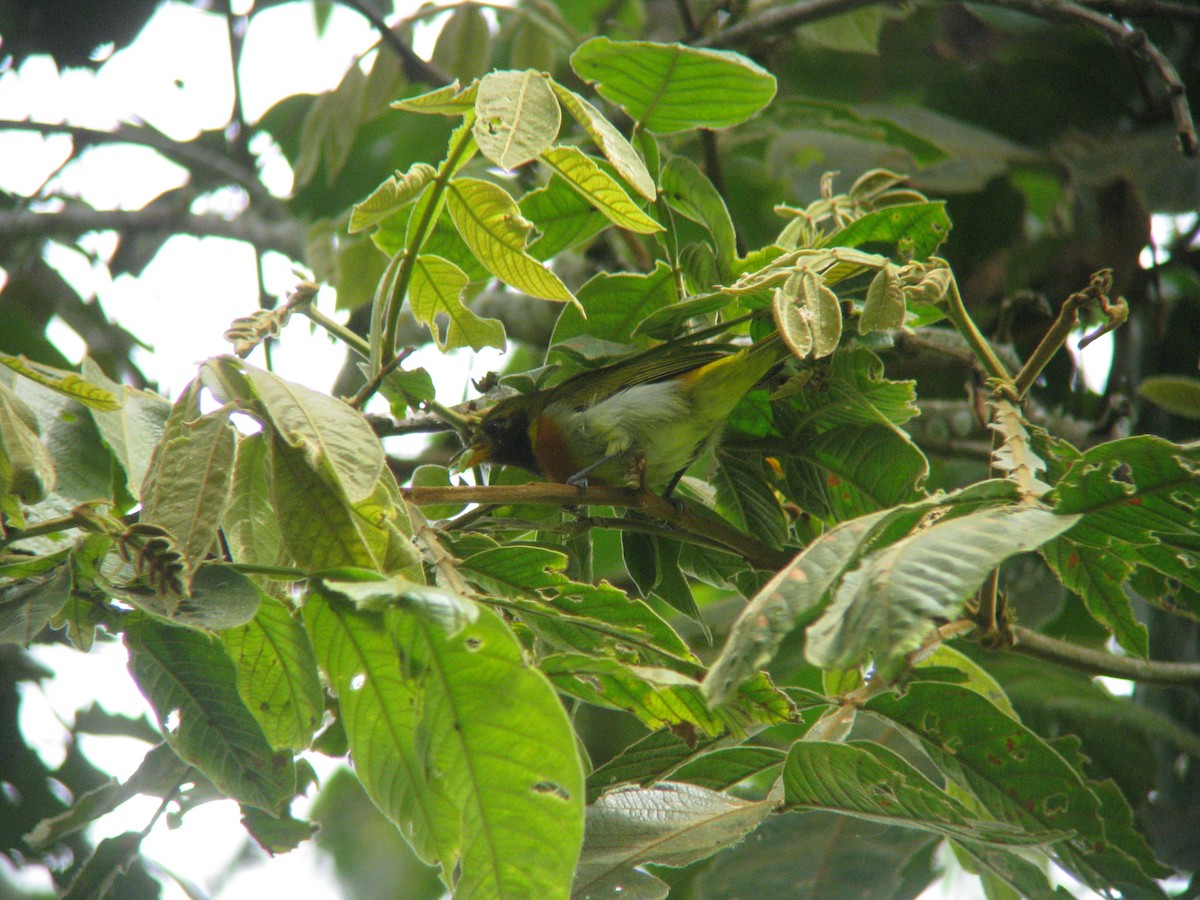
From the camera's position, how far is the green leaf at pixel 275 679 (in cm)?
140

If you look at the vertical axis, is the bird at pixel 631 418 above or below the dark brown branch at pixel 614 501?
below

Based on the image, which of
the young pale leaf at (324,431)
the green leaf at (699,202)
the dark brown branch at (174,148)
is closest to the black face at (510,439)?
the green leaf at (699,202)

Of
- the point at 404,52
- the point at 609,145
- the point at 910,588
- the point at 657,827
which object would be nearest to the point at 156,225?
the point at 404,52

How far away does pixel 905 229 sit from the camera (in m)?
1.76

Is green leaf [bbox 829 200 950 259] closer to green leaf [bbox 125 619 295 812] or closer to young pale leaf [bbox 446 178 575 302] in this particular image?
young pale leaf [bbox 446 178 575 302]

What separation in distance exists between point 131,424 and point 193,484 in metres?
0.40

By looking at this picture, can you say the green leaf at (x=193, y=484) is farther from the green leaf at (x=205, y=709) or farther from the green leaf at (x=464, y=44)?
the green leaf at (x=464, y=44)

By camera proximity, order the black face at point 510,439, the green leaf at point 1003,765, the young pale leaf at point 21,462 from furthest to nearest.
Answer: the black face at point 510,439 < the green leaf at point 1003,765 < the young pale leaf at point 21,462

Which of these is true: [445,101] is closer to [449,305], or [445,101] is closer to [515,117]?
→ [515,117]

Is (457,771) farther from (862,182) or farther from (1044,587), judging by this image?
(1044,587)

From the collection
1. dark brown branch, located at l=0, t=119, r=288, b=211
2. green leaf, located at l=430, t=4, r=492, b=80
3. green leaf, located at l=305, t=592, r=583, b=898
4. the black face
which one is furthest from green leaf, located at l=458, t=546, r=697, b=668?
dark brown branch, located at l=0, t=119, r=288, b=211

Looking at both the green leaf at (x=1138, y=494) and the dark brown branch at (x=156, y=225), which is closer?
the green leaf at (x=1138, y=494)

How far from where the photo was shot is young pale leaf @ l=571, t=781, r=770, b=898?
1379 mm

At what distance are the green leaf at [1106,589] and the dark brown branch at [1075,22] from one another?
1.08 m
